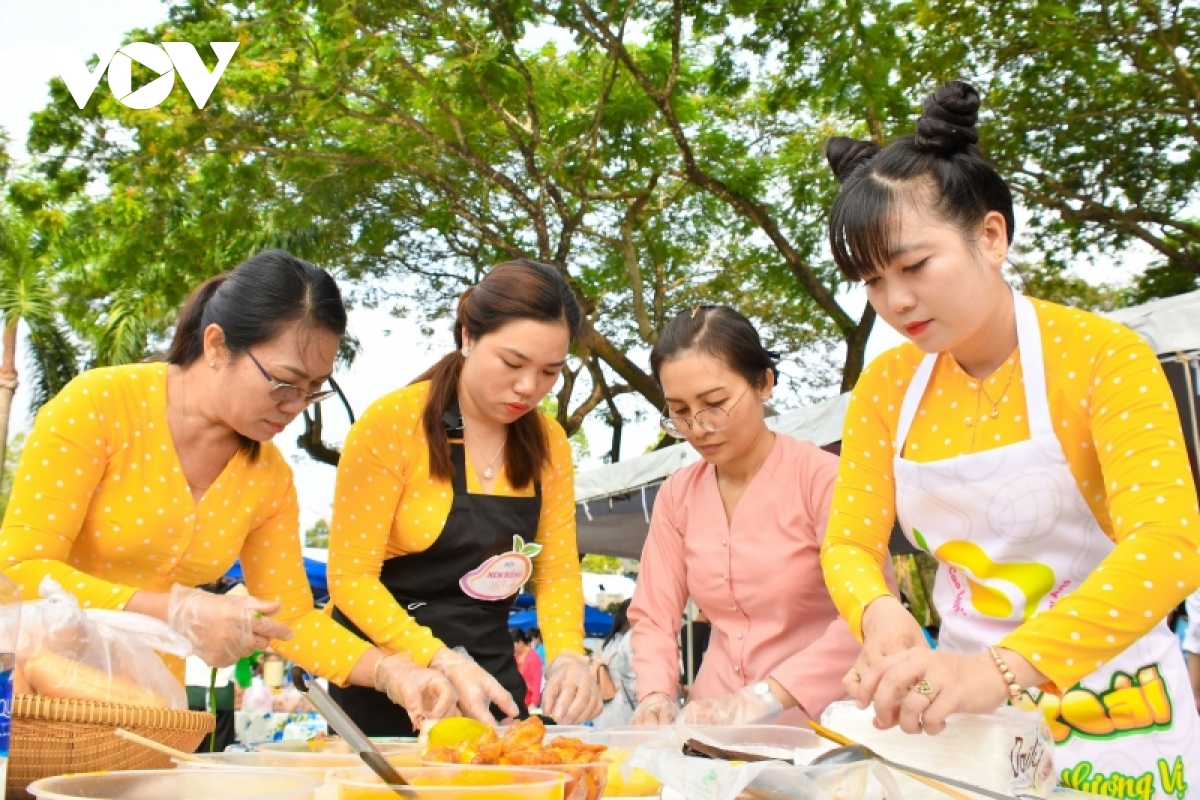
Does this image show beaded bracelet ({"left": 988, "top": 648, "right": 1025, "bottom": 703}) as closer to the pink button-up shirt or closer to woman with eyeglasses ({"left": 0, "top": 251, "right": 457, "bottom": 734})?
the pink button-up shirt

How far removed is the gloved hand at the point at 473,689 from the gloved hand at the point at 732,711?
311 mm

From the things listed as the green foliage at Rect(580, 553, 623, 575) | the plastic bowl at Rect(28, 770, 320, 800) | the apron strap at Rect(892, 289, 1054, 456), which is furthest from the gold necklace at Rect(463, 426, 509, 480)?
the green foliage at Rect(580, 553, 623, 575)

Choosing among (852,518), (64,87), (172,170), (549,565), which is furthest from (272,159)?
(852,518)

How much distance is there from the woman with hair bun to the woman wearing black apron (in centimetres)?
85

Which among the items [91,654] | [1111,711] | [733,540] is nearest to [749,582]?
[733,540]

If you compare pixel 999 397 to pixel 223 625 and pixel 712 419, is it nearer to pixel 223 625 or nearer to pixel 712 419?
pixel 712 419

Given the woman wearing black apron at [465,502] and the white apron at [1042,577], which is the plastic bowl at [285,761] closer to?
the white apron at [1042,577]

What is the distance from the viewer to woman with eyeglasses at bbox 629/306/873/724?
85.5 inches

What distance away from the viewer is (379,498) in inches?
91.6

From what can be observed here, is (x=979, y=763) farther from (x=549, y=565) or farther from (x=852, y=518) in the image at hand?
(x=549, y=565)

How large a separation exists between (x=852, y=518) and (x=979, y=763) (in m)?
0.65

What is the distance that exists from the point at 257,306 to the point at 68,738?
1250 mm

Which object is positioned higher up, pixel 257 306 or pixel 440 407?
pixel 257 306

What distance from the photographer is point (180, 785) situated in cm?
85
